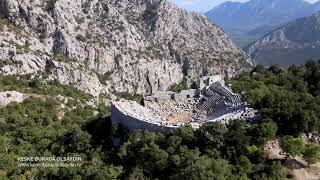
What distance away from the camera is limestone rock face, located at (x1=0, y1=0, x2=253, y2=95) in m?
103

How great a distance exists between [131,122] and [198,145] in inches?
330

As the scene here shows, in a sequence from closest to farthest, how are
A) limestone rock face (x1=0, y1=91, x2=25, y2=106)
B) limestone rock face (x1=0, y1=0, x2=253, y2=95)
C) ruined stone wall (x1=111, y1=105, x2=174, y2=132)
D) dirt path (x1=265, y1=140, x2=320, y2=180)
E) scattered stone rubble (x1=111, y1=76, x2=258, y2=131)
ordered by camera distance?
dirt path (x1=265, y1=140, x2=320, y2=180) → ruined stone wall (x1=111, y1=105, x2=174, y2=132) → scattered stone rubble (x1=111, y1=76, x2=258, y2=131) → limestone rock face (x1=0, y1=91, x2=25, y2=106) → limestone rock face (x1=0, y1=0, x2=253, y2=95)

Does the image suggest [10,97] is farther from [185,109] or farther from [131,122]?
[131,122]

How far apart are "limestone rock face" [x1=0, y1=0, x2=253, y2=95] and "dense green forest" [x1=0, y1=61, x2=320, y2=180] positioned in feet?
163

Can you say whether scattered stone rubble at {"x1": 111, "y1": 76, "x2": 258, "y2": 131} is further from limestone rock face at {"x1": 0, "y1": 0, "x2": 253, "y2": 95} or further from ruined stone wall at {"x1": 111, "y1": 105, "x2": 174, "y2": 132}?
limestone rock face at {"x1": 0, "y1": 0, "x2": 253, "y2": 95}

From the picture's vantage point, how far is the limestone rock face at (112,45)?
10319 cm

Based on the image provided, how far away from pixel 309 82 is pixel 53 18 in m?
76.4

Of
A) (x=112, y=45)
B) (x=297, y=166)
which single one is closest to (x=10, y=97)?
(x=297, y=166)

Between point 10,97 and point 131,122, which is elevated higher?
point 10,97

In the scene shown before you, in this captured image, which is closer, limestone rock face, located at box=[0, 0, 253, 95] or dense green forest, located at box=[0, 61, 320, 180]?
dense green forest, located at box=[0, 61, 320, 180]

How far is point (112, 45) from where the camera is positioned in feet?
416

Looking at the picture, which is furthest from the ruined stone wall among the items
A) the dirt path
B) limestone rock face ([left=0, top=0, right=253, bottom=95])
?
limestone rock face ([left=0, top=0, right=253, bottom=95])

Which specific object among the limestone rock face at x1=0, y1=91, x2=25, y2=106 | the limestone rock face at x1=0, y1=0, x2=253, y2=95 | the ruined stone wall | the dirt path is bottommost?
the dirt path

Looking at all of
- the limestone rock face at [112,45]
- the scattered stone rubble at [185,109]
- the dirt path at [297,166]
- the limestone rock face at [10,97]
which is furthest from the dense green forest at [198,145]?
the limestone rock face at [112,45]
